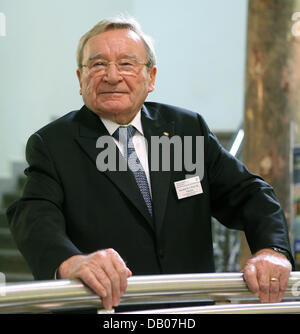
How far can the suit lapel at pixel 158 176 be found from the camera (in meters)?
2.04

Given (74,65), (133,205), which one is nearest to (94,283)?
(133,205)

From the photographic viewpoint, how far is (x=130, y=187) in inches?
79.7

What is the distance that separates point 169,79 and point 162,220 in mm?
7029

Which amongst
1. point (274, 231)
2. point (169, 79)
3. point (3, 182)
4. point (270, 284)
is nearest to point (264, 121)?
point (274, 231)

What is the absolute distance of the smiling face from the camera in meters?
2.11

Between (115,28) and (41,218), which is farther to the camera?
(115,28)

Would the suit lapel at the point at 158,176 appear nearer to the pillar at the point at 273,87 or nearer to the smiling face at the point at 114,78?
the smiling face at the point at 114,78

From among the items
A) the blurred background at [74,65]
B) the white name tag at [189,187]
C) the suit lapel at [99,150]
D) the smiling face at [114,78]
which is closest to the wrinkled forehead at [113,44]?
the smiling face at [114,78]

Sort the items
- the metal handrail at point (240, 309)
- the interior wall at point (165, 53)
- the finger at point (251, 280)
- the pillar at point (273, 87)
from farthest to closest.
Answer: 1. the interior wall at point (165, 53)
2. the pillar at point (273, 87)
3. the finger at point (251, 280)
4. the metal handrail at point (240, 309)

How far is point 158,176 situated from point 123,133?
23cm

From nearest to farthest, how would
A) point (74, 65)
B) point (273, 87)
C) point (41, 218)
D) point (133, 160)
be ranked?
point (41, 218) → point (133, 160) → point (273, 87) → point (74, 65)

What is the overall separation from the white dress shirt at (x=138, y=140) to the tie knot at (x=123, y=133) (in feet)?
0.04

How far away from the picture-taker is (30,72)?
7.40m
